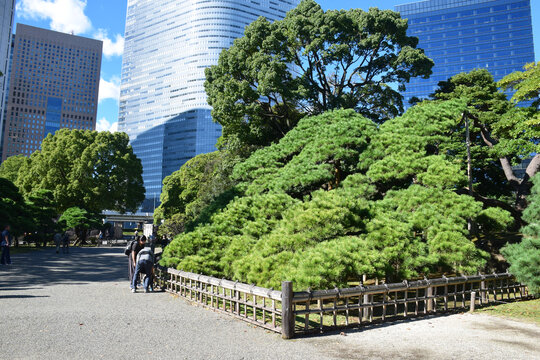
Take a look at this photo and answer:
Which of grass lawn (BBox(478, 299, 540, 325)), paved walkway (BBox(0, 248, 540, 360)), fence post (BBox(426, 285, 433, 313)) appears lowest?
grass lawn (BBox(478, 299, 540, 325))

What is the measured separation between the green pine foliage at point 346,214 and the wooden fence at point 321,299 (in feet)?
1.13

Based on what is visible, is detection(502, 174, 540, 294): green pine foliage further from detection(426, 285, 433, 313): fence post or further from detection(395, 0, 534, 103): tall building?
detection(395, 0, 534, 103): tall building

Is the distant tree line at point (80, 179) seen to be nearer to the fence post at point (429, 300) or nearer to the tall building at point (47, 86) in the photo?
the fence post at point (429, 300)

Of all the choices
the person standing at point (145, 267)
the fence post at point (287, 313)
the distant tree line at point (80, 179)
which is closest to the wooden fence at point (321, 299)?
the fence post at point (287, 313)

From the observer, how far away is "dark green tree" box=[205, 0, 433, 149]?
16844mm

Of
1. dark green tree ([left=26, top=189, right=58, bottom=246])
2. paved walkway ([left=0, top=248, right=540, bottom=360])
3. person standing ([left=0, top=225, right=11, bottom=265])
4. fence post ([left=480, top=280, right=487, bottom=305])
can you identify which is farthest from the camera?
dark green tree ([left=26, top=189, right=58, bottom=246])

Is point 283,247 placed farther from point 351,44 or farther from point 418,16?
point 418,16

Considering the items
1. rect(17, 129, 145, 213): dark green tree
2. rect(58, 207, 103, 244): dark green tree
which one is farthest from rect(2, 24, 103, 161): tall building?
Answer: rect(58, 207, 103, 244): dark green tree

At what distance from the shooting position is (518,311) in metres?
8.02

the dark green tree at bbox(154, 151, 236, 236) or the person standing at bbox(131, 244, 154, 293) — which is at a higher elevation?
the dark green tree at bbox(154, 151, 236, 236)

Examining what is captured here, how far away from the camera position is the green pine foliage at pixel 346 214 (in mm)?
7035

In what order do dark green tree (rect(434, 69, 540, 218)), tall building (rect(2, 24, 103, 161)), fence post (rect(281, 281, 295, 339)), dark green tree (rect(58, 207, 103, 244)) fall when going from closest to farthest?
fence post (rect(281, 281, 295, 339)), dark green tree (rect(434, 69, 540, 218)), dark green tree (rect(58, 207, 103, 244)), tall building (rect(2, 24, 103, 161))

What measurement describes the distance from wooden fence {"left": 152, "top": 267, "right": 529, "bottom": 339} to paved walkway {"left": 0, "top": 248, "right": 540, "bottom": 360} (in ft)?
0.96

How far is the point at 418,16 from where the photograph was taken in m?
91.9
